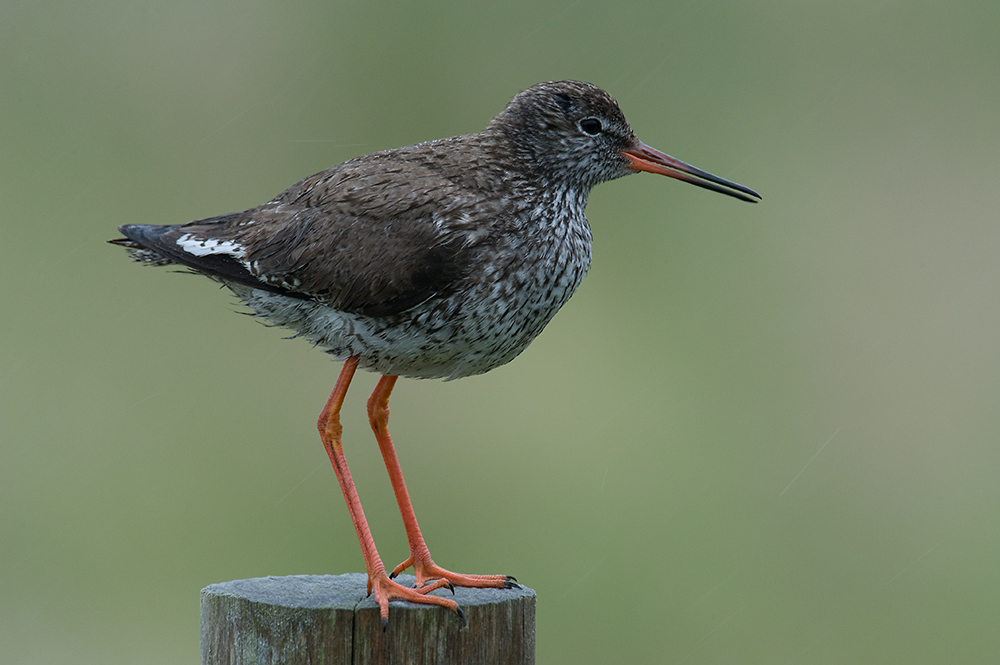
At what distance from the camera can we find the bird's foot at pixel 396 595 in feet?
14.1

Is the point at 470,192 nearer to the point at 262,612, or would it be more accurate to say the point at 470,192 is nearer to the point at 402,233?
the point at 402,233

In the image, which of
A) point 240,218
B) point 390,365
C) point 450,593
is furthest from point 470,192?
point 450,593

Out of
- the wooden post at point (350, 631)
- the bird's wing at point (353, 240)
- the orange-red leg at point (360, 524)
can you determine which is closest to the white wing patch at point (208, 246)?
the bird's wing at point (353, 240)

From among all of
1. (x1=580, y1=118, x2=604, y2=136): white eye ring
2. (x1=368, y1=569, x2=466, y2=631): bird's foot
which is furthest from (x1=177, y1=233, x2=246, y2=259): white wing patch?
(x1=580, y1=118, x2=604, y2=136): white eye ring

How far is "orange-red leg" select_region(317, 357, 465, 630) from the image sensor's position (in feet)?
14.3

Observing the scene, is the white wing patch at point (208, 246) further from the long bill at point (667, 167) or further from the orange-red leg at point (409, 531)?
the long bill at point (667, 167)

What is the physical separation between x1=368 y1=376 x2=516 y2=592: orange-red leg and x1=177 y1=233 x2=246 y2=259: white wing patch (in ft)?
3.86

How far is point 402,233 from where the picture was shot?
4777 mm

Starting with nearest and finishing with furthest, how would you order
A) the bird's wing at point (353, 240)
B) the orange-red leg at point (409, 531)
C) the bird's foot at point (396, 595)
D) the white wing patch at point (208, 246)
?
1. the bird's foot at point (396, 595)
2. the bird's wing at point (353, 240)
3. the orange-red leg at point (409, 531)
4. the white wing patch at point (208, 246)

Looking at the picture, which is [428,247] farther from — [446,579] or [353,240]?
[446,579]

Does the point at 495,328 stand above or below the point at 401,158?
below

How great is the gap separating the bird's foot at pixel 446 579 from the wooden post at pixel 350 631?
1.34ft

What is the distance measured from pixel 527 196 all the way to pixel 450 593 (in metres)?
2.14

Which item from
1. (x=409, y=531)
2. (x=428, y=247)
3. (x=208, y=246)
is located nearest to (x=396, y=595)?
(x=409, y=531)
